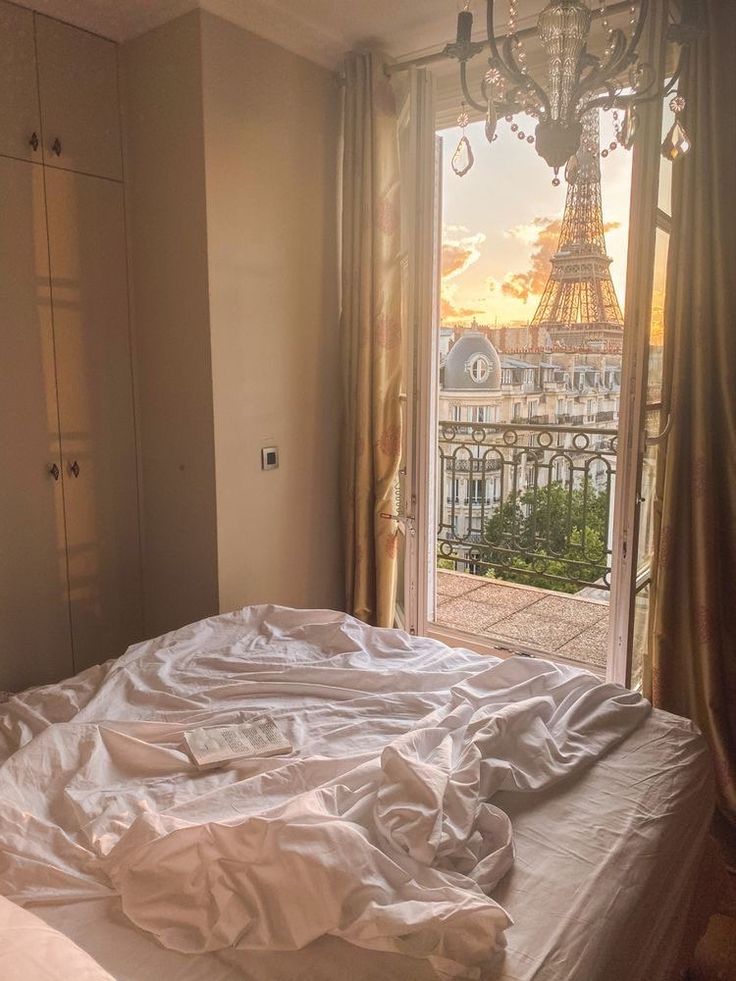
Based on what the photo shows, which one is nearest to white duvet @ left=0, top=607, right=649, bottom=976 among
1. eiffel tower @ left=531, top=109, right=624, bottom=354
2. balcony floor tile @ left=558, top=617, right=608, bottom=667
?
balcony floor tile @ left=558, top=617, right=608, bottom=667

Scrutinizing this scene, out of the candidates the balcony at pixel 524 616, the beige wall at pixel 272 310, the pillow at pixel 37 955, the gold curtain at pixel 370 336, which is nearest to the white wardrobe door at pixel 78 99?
the beige wall at pixel 272 310

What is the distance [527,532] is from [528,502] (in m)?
0.20

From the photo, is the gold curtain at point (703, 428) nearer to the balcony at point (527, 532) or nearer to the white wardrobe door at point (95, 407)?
the balcony at point (527, 532)

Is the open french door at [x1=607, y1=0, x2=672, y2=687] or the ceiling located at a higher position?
the ceiling

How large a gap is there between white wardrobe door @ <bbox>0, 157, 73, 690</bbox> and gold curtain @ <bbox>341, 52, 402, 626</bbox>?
1142 millimetres

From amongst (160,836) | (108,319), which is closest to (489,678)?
(160,836)

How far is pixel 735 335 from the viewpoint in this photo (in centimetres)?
225

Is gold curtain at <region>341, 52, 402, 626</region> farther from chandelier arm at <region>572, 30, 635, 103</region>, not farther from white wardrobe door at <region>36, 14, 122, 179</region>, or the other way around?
chandelier arm at <region>572, 30, 635, 103</region>

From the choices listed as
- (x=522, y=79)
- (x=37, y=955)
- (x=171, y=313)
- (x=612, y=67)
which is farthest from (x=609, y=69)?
(x=171, y=313)

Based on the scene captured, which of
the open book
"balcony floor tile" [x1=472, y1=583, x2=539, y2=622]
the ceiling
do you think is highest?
the ceiling

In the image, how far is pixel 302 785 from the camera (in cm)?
138

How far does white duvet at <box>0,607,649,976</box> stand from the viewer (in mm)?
1061

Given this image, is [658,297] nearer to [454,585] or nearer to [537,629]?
[537,629]

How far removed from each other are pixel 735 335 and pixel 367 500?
1.47 m
